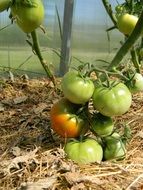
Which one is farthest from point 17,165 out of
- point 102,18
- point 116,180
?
point 102,18

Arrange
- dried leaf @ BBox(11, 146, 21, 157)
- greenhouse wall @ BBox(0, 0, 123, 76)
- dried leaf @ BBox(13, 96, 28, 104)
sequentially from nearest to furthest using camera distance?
1. dried leaf @ BBox(11, 146, 21, 157)
2. dried leaf @ BBox(13, 96, 28, 104)
3. greenhouse wall @ BBox(0, 0, 123, 76)

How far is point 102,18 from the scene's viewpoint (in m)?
3.55

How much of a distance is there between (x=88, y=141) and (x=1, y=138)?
34 cm

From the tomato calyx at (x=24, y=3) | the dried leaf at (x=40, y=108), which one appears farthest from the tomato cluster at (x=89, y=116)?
the dried leaf at (x=40, y=108)

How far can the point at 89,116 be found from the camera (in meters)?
1.41

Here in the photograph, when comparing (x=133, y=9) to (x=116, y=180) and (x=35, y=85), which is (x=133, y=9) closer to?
(x=35, y=85)

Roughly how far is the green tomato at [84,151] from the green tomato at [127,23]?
52 cm

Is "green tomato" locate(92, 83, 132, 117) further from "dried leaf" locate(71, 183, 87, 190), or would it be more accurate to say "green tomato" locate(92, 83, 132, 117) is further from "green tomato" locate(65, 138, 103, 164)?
"dried leaf" locate(71, 183, 87, 190)

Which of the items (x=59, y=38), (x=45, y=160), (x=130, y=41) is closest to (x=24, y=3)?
(x=130, y=41)

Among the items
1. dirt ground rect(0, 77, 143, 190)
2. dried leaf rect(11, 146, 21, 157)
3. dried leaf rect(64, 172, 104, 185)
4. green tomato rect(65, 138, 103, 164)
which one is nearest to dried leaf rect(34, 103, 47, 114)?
dirt ground rect(0, 77, 143, 190)

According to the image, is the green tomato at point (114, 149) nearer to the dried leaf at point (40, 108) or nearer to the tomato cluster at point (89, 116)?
the tomato cluster at point (89, 116)

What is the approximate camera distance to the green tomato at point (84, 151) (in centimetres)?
135

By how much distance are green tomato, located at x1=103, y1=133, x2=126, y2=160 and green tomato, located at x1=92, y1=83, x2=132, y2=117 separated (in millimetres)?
98

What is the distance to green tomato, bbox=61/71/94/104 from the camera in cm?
134
